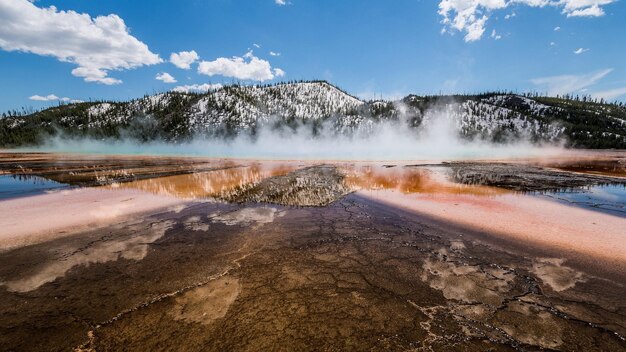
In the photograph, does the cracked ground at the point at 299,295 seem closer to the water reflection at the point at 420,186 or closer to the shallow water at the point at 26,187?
the water reflection at the point at 420,186

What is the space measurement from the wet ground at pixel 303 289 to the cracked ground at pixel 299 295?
24 mm

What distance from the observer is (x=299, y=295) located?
205 inches

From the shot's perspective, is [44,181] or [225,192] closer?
[225,192]

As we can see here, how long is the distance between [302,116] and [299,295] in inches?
5155

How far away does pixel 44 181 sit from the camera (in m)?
18.8

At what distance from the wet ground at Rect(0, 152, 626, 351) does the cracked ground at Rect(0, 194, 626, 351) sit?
2cm

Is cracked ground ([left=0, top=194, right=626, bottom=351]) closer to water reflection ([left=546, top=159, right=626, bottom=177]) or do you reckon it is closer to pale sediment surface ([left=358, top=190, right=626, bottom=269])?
pale sediment surface ([left=358, top=190, right=626, bottom=269])

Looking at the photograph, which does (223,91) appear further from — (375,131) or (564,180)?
(564,180)

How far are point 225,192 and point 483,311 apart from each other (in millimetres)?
11899

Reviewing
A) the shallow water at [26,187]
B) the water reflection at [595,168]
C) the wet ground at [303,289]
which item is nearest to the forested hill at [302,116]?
the water reflection at [595,168]

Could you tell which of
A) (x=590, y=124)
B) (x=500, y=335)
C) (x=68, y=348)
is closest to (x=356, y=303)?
(x=500, y=335)

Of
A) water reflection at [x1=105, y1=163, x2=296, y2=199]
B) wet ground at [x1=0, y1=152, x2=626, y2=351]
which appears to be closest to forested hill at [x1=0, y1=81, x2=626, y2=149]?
water reflection at [x1=105, y1=163, x2=296, y2=199]

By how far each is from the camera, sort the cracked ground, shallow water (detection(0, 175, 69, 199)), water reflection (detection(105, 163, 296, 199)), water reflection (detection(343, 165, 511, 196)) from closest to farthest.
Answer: the cracked ground < water reflection (detection(105, 163, 296, 199)) < shallow water (detection(0, 175, 69, 199)) < water reflection (detection(343, 165, 511, 196))

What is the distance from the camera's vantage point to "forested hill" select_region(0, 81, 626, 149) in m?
105
